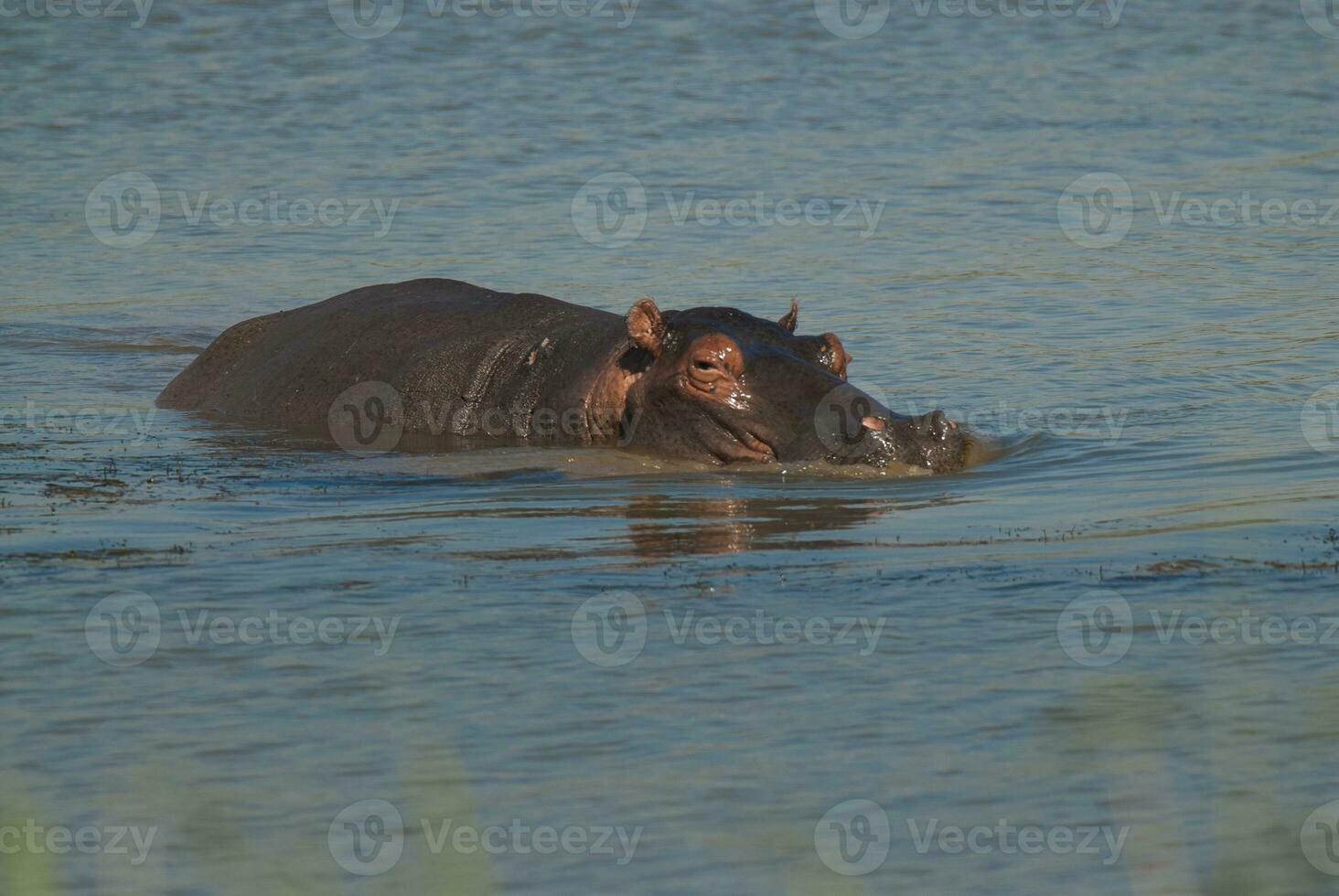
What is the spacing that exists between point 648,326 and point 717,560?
2082 mm

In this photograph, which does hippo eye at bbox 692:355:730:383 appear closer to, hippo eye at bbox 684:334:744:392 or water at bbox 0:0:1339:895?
hippo eye at bbox 684:334:744:392

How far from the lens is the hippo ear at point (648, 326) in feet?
30.7

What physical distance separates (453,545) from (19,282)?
9491 millimetres

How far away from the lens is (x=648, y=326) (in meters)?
9.42

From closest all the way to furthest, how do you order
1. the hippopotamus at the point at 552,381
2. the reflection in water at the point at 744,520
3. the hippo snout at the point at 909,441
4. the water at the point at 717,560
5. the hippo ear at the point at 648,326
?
the water at the point at 717,560 → the reflection in water at the point at 744,520 → the hippo snout at the point at 909,441 → the hippopotamus at the point at 552,381 → the hippo ear at the point at 648,326

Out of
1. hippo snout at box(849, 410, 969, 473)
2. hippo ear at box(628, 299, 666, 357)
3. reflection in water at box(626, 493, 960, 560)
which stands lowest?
reflection in water at box(626, 493, 960, 560)

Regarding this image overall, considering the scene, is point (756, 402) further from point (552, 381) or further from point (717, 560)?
point (717, 560)

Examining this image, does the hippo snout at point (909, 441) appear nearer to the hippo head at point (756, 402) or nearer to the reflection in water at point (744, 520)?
the hippo head at point (756, 402)

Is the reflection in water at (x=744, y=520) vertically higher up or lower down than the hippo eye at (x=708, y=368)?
lower down

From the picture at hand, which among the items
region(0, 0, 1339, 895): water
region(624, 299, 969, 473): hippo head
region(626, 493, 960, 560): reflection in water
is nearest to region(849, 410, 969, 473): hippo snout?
region(624, 299, 969, 473): hippo head

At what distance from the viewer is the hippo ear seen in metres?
9.35

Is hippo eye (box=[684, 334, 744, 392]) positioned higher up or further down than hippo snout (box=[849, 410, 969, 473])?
higher up

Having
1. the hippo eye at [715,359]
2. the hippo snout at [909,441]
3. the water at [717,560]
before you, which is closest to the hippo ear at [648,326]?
the hippo eye at [715,359]

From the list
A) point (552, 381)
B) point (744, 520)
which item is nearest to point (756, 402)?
point (744, 520)
